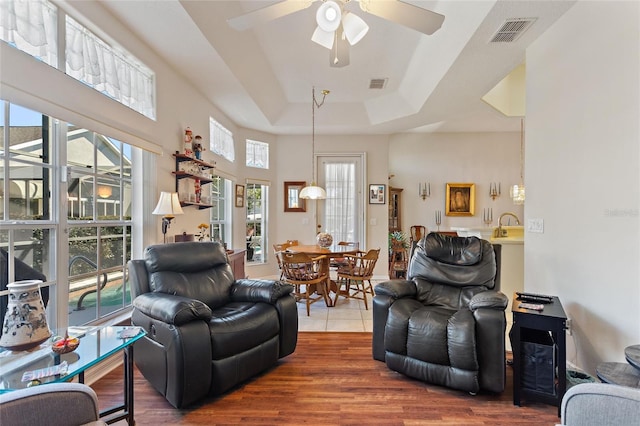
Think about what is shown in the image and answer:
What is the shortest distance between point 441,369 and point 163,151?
128 inches

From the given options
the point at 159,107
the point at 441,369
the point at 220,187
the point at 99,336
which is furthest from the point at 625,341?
the point at 220,187

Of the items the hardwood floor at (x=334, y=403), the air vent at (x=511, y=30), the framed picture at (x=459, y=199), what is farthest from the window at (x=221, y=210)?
the framed picture at (x=459, y=199)

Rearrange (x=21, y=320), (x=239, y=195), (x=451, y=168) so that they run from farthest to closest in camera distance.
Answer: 1. (x=451, y=168)
2. (x=239, y=195)
3. (x=21, y=320)

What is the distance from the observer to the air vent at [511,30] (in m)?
2.47

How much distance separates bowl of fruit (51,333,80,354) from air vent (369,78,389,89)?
4400mm

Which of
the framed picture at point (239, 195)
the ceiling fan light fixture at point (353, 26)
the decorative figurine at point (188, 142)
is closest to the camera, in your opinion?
the ceiling fan light fixture at point (353, 26)

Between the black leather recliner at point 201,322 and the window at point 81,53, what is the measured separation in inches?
54.4

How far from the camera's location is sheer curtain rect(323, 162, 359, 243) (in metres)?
6.07

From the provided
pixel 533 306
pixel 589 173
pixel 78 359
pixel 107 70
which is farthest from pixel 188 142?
pixel 589 173

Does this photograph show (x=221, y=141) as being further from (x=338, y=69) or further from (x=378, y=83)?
(x=378, y=83)

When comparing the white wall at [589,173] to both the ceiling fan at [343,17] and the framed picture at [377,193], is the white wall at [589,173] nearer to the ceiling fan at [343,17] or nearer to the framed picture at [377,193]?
the ceiling fan at [343,17]

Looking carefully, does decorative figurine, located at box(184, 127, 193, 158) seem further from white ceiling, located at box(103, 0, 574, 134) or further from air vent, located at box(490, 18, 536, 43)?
air vent, located at box(490, 18, 536, 43)

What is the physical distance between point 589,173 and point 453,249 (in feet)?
3.70

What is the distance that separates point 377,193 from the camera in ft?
19.8
